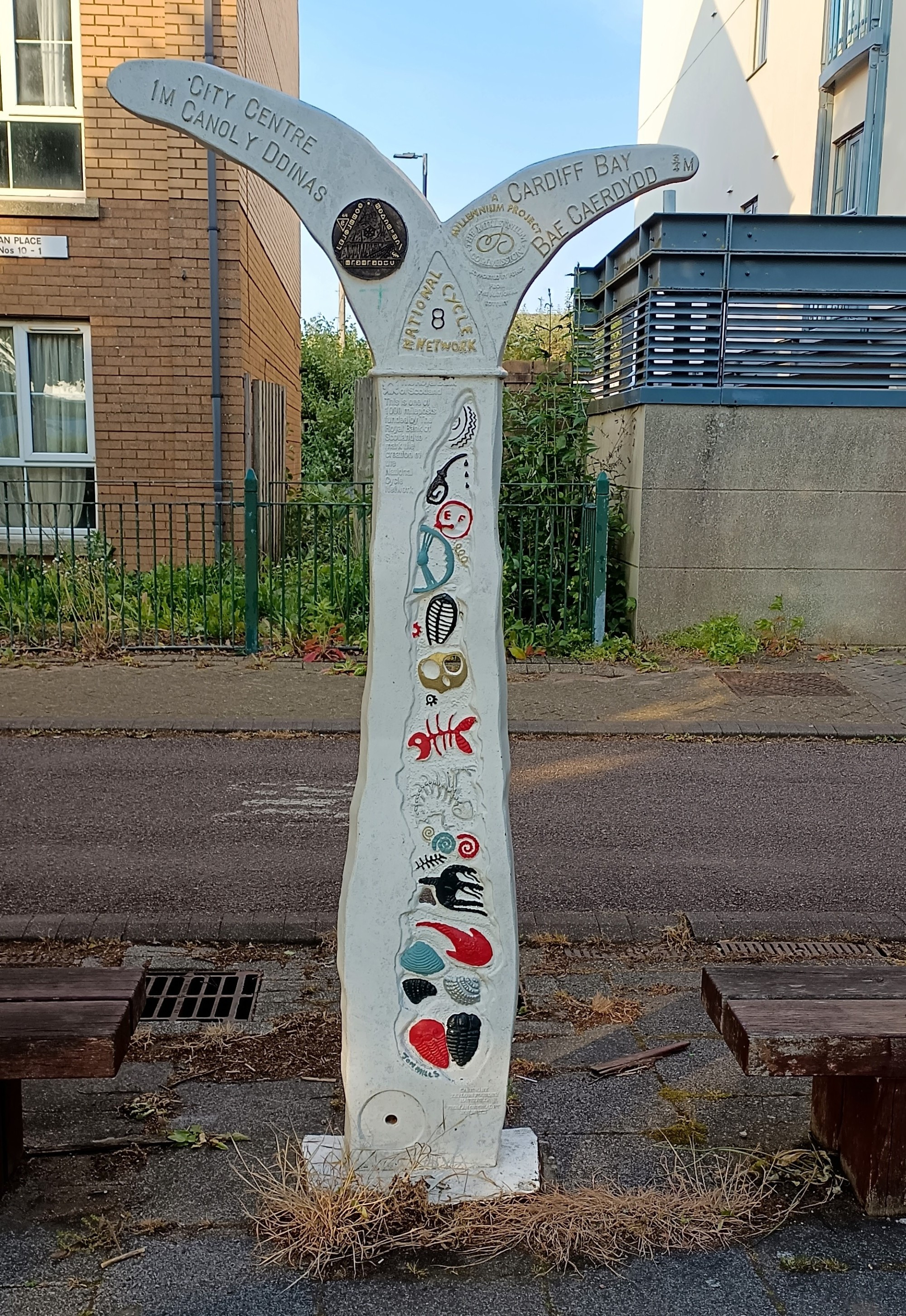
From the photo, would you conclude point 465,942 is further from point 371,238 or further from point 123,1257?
point 371,238

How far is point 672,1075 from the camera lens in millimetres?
3633

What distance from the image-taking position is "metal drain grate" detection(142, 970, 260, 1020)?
13.2 feet

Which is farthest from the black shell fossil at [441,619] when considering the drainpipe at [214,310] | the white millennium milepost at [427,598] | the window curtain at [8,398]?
the window curtain at [8,398]

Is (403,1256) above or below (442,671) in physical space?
below

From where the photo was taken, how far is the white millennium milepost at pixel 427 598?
2.67 meters

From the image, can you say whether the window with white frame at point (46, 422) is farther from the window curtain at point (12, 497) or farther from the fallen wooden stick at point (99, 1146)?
the fallen wooden stick at point (99, 1146)

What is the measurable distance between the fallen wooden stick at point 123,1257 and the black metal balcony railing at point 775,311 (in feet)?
28.2

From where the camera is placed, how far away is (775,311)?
1020 cm

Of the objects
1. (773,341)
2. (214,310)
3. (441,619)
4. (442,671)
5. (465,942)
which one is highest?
(214,310)

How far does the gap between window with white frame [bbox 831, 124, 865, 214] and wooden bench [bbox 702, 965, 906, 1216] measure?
1318 centimetres

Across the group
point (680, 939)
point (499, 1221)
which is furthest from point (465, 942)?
point (680, 939)

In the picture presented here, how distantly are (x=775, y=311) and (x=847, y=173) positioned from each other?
21.0 feet

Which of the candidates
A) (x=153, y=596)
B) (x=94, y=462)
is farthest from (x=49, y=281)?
(x=153, y=596)

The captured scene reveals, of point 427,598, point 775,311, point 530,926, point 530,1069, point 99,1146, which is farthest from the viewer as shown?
point 775,311
